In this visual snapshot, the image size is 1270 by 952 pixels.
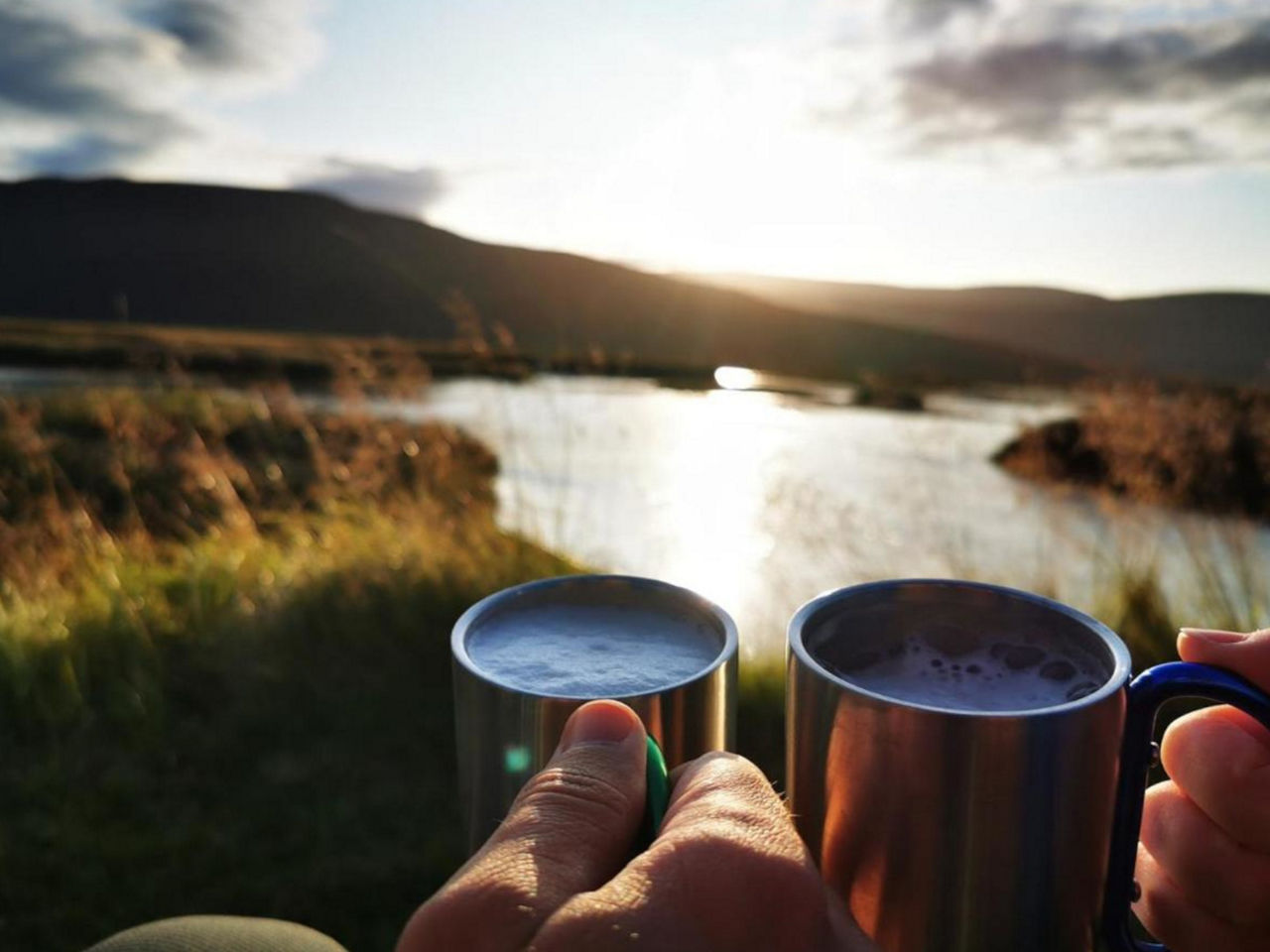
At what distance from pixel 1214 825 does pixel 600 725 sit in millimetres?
592

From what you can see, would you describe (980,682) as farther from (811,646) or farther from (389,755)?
(389,755)

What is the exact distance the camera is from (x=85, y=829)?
2871 millimetres

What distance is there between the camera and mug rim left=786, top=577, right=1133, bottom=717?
0.65m

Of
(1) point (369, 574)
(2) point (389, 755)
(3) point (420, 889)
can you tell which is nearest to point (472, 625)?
(3) point (420, 889)

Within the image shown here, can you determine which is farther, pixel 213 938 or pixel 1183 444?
pixel 1183 444

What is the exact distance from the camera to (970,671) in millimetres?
791

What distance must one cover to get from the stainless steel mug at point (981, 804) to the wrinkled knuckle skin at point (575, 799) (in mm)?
190

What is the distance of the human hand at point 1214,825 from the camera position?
30.9 inches

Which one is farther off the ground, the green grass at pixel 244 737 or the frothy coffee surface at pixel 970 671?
the frothy coffee surface at pixel 970 671

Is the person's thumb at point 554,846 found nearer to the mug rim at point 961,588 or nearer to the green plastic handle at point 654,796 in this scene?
the green plastic handle at point 654,796

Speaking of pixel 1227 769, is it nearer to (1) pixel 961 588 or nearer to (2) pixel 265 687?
(1) pixel 961 588

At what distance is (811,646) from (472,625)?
30 cm

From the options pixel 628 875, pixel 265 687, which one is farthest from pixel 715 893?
pixel 265 687

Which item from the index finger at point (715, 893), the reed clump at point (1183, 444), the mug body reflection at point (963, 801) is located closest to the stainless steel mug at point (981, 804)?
the mug body reflection at point (963, 801)
